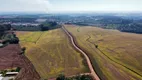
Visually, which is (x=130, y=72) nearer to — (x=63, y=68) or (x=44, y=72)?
(x=63, y=68)

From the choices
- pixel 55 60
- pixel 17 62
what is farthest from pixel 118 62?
pixel 17 62

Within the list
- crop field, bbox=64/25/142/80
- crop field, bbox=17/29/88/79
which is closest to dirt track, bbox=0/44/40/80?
crop field, bbox=17/29/88/79

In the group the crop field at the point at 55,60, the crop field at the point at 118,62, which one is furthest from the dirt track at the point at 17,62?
the crop field at the point at 118,62

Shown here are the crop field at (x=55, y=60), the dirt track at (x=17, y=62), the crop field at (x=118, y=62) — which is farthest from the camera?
the crop field at (x=55, y=60)

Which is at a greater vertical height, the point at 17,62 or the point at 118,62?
the point at 118,62

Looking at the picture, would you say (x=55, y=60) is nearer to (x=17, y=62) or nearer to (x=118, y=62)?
(x=17, y=62)

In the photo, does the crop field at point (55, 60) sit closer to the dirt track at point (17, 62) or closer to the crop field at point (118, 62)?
the dirt track at point (17, 62)

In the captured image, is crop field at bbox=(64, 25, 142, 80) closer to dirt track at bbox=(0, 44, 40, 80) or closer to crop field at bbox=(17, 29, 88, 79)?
crop field at bbox=(17, 29, 88, 79)

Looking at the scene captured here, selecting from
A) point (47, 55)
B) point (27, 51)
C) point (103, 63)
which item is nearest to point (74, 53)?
point (47, 55)

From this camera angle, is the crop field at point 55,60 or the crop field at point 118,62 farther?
the crop field at point 55,60

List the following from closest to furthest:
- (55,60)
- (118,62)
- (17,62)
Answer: (118,62), (17,62), (55,60)
